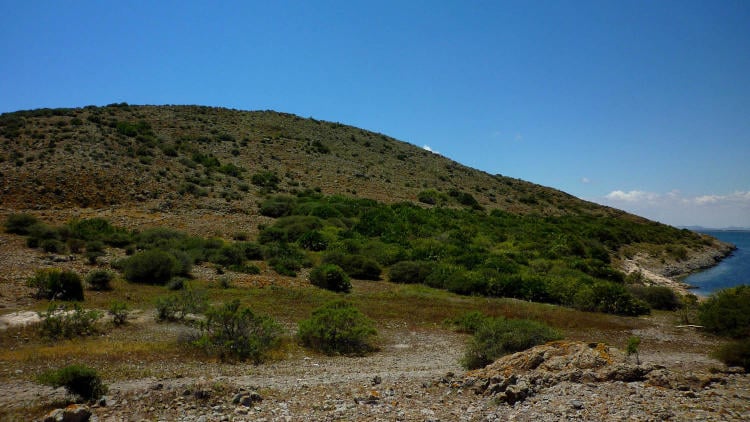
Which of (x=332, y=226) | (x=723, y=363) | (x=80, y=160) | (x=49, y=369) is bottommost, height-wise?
(x=49, y=369)

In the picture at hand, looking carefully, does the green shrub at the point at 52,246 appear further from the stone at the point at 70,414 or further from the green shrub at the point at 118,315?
the stone at the point at 70,414

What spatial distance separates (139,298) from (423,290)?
44.8ft

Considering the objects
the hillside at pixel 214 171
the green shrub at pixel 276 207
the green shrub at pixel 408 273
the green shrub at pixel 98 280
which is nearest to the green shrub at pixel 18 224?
the hillside at pixel 214 171

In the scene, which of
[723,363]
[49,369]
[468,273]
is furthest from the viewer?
[468,273]

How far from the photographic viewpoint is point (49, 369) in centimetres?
1019

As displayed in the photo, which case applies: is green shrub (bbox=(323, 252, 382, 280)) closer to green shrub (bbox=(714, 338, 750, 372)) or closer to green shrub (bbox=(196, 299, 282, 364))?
green shrub (bbox=(196, 299, 282, 364))

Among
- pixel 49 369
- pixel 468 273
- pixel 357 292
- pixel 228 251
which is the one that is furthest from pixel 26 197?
pixel 468 273

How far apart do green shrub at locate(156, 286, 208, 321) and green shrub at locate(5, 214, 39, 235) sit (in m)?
15.2

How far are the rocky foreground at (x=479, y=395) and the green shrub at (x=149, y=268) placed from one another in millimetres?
12555

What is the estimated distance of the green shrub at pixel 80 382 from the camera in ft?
28.5

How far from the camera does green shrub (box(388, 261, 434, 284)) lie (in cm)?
2695

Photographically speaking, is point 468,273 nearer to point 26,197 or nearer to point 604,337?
point 604,337

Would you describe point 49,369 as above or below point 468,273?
below

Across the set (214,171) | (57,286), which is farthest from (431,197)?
(57,286)
